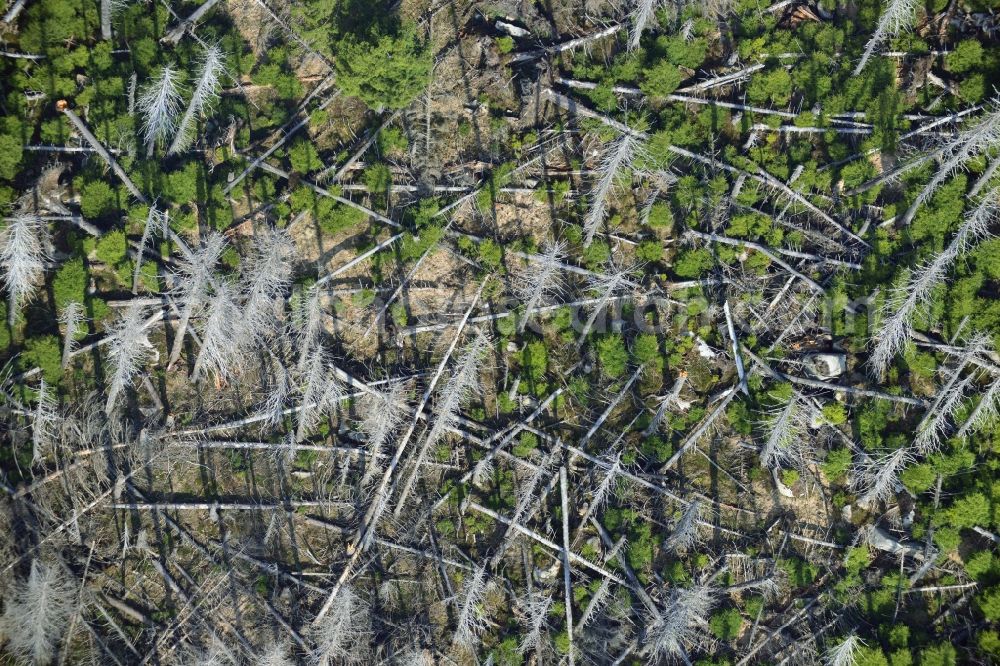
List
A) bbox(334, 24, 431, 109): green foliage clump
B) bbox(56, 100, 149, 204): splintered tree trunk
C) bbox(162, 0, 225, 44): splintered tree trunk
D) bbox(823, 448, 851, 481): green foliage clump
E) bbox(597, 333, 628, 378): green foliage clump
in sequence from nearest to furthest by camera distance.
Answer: bbox(334, 24, 431, 109): green foliage clump, bbox(823, 448, 851, 481): green foliage clump, bbox(597, 333, 628, 378): green foliage clump, bbox(56, 100, 149, 204): splintered tree trunk, bbox(162, 0, 225, 44): splintered tree trunk

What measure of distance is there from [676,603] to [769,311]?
17.0 feet

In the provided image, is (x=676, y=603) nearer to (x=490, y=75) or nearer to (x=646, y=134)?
(x=646, y=134)

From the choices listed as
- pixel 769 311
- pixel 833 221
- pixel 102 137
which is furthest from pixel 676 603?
pixel 102 137

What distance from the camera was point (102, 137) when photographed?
1239 centimetres

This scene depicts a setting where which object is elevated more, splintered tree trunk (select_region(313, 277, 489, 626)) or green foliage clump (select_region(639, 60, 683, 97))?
green foliage clump (select_region(639, 60, 683, 97))

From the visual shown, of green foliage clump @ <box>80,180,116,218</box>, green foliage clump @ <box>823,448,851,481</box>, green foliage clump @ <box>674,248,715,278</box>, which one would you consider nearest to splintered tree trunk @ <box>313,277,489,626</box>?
green foliage clump @ <box>674,248,715,278</box>

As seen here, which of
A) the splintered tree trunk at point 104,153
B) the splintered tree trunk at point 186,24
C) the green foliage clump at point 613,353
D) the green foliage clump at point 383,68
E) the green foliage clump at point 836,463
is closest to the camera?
the green foliage clump at point 383,68

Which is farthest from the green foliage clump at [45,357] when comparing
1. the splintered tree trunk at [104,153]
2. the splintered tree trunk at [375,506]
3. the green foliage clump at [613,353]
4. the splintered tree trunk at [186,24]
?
the green foliage clump at [613,353]

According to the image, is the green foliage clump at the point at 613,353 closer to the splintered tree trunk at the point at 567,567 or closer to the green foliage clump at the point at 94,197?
the splintered tree trunk at the point at 567,567

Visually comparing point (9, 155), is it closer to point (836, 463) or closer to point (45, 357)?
point (45, 357)

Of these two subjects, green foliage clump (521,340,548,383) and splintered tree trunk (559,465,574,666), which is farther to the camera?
green foliage clump (521,340,548,383)

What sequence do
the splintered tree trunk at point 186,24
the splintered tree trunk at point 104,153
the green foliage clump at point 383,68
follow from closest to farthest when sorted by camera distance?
the green foliage clump at point 383,68 < the splintered tree trunk at point 104,153 < the splintered tree trunk at point 186,24

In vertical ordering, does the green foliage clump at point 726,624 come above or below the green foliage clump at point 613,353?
below

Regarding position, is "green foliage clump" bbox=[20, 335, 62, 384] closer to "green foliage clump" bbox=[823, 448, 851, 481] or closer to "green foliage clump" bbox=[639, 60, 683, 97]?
"green foliage clump" bbox=[639, 60, 683, 97]
